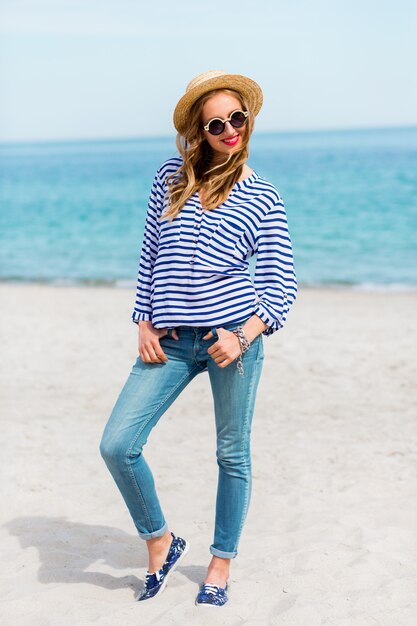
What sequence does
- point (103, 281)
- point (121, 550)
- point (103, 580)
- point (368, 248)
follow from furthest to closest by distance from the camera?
1. point (368, 248)
2. point (103, 281)
3. point (121, 550)
4. point (103, 580)

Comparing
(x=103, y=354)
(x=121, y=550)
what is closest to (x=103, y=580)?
(x=121, y=550)

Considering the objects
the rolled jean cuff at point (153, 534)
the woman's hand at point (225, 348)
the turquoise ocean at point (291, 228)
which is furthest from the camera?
the turquoise ocean at point (291, 228)

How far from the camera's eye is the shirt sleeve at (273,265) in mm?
3330

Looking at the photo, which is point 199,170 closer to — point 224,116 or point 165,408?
point 224,116

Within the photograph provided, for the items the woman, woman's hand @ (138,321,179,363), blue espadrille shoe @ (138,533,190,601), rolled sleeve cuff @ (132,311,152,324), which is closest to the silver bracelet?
the woman

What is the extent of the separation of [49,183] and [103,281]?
129ft

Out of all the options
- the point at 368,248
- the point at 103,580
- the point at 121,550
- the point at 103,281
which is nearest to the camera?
the point at 103,580

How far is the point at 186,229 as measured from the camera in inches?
131

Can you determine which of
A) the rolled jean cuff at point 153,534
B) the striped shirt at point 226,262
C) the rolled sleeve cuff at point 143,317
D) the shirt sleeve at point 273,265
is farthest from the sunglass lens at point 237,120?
the rolled jean cuff at point 153,534

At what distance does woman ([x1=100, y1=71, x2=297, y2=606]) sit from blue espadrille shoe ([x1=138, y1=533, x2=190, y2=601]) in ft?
1.06

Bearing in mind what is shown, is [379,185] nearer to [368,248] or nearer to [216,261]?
[368,248]

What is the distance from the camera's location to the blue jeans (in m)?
3.35

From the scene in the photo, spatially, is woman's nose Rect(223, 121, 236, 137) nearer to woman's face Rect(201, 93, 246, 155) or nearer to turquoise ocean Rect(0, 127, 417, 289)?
woman's face Rect(201, 93, 246, 155)

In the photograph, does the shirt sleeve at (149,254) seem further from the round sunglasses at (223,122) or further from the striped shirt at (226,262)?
the round sunglasses at (223,122)
